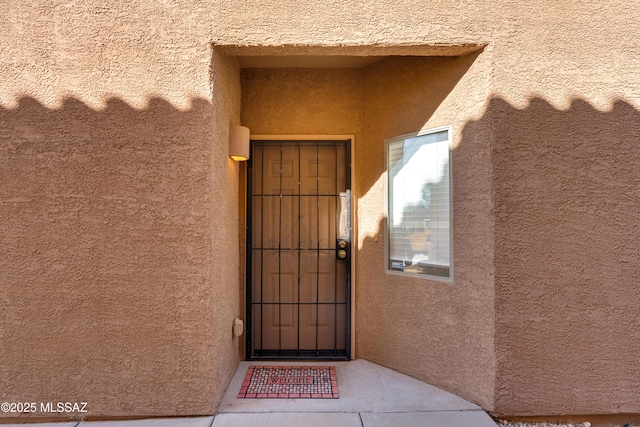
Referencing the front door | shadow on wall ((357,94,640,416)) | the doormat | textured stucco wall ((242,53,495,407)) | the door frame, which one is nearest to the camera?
shadow on wall ((357,94,640,416))

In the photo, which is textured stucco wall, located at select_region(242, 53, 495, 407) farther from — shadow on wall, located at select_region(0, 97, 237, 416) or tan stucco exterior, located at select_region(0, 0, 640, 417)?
shadow on wall, located at select_region(0, 97, 237, 416)

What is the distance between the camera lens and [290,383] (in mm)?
3516

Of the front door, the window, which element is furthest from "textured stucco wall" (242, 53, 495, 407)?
the front door

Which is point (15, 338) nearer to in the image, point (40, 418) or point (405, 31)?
point (40, 418)

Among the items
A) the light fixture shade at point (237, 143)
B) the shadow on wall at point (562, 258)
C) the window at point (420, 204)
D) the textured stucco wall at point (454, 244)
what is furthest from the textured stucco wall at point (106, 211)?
the shadow on wall at point (562, 258)

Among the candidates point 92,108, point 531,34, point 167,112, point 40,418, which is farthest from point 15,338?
point 531,34

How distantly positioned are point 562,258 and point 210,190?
117 inches

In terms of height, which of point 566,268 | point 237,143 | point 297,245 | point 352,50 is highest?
point 352,50

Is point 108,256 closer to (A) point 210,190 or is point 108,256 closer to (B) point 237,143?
(A) point 210,190

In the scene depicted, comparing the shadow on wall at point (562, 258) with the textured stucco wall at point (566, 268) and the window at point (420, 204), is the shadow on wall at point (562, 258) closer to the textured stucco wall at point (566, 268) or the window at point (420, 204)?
Result: the textured stucco wall at point (566, 268)

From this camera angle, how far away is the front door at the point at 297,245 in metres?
4.21

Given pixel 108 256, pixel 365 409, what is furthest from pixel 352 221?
pixel 108 256

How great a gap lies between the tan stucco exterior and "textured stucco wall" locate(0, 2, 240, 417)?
0.01m

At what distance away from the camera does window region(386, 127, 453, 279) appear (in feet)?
11.2
